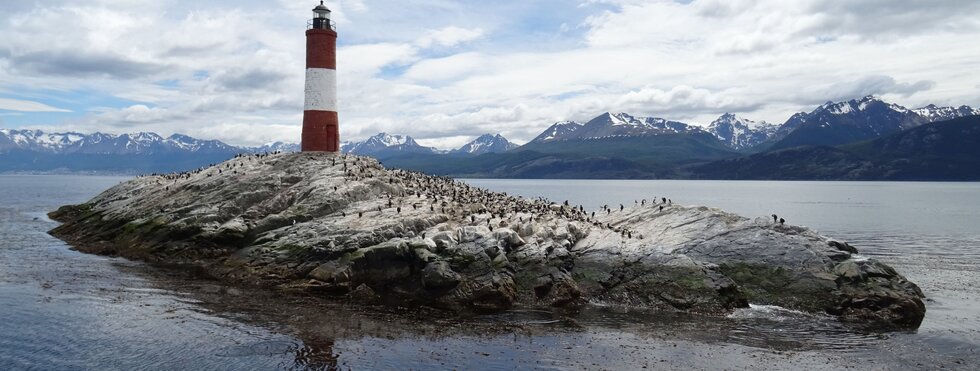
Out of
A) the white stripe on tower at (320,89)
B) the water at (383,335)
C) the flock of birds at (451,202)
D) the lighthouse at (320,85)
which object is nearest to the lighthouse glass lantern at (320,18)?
the lighthouse at (320,85)

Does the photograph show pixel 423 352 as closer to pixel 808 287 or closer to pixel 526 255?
pixel 526 255

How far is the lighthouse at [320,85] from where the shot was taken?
6128cm

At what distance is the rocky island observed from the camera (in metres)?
35.2

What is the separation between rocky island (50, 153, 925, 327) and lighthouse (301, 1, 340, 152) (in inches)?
412

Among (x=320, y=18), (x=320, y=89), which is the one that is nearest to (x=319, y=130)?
(x=320, y=89)

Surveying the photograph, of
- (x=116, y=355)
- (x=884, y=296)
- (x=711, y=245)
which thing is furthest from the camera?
(x=711, y=245)

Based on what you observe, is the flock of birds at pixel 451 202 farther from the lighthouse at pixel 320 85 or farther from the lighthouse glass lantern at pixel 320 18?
the lighthouse glass lantern at pixel 320 18

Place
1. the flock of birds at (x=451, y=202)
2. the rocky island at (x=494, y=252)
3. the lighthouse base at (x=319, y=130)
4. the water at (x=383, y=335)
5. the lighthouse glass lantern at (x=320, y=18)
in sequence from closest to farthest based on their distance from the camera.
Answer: the water at (x=383, y=335) → the rocky island at (x=494, y=252) → the flock of birds at (x=451, y=202) → the lighthouse glass lantern at (x=320, y=18) → the lighthouse base at (x=319, y=130)

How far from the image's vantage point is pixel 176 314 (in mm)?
31266

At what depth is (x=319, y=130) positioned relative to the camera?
63.5 meters

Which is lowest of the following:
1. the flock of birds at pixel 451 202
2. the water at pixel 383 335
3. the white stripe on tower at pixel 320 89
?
the water at pixel 383 335

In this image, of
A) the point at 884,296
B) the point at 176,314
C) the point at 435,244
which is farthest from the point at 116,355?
the point at 884,296

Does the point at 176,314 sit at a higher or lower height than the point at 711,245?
lower

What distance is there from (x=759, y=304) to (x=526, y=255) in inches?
534
